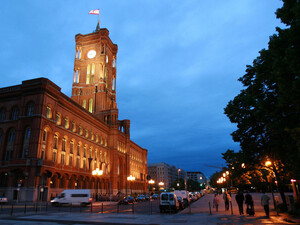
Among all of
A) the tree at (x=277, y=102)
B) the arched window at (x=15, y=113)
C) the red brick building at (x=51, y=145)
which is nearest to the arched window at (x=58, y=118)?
the red brick building at (x=51, y=145)

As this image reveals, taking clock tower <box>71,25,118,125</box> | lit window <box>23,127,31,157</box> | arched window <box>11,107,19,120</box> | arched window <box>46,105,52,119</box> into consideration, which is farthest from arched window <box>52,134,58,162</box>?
clock tower <box>71,25,118,125</box>

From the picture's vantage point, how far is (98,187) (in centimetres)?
6397

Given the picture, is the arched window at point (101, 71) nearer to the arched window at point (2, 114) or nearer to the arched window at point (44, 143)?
the arched window at point (2, 114)

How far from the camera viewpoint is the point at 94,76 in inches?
3452

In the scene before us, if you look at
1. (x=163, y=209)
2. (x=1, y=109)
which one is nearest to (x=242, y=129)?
(x=163, y=209)

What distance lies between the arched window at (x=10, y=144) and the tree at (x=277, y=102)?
131ft

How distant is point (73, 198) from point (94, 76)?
59.9 meters

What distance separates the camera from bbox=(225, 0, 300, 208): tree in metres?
10.4

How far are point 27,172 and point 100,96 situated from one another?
157 ft

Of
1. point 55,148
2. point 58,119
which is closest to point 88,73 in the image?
point 58,119

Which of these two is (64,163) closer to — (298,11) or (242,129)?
(242,129)

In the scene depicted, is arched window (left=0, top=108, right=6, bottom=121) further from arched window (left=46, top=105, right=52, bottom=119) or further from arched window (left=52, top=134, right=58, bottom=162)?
arched window (left=52, top=134, right=58, bottom=162)

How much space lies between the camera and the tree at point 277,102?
10359 mm

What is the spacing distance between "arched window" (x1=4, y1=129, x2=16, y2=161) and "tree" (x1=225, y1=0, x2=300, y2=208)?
3985 centimetres
